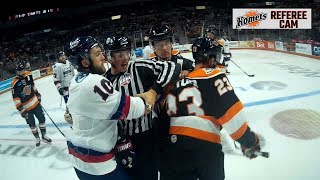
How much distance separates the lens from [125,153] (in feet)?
8.07

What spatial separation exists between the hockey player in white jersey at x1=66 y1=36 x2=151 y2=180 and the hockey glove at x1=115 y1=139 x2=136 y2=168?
0.04 metres

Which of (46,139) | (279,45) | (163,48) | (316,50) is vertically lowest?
(46,139)

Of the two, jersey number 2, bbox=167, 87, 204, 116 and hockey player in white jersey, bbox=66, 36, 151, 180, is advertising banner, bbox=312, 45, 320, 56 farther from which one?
hockey player in white jersey, bbox=66, 36, 151, 180

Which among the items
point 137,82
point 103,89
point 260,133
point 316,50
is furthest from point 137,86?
point 316,50

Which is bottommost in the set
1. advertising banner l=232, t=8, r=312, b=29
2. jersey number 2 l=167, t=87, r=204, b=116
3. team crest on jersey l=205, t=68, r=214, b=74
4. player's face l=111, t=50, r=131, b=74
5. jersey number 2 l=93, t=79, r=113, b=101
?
jersey number 2 l=167, t=87, r=204, b=116

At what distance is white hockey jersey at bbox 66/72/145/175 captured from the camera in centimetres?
201

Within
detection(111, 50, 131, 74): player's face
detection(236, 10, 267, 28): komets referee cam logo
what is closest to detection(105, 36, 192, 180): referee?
detection(111, 50, 131, 74): player's face

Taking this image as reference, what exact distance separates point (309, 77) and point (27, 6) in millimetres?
20289

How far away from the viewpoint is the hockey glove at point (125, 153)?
2436 mm

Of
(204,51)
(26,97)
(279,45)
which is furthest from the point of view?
(279,45)

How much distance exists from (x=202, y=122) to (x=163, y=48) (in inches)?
48.5

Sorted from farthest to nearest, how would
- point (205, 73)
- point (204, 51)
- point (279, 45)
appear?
1. point (279, 45)
2. point (204, 51)
3. point (205, 73)

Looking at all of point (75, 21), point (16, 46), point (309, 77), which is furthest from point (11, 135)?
point (75, 21)

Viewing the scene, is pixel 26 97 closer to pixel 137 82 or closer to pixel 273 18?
pixel 137 82
